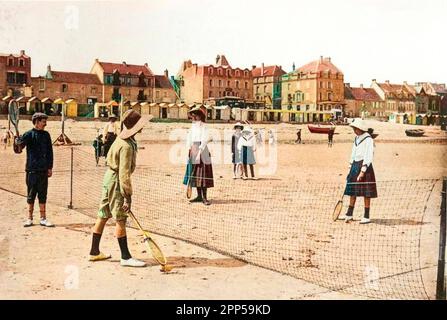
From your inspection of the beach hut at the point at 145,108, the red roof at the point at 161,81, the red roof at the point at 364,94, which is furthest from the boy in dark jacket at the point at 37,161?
the red roof at the point at 161,81

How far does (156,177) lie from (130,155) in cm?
970

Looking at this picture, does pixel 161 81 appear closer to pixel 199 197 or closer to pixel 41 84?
pixel 41 84

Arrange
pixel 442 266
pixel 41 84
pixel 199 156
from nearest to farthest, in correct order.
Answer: pixel 442 266 < pixel 199 156 < pixel 41 84

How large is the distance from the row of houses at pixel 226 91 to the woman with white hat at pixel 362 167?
16.4 m

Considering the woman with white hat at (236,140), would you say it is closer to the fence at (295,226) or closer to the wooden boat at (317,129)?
the fence at (295,226)

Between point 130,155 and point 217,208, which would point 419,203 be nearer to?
point 217,208

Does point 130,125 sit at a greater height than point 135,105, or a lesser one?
lesser

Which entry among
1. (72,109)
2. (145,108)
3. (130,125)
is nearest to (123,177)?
(130,125)

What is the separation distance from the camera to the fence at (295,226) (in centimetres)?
562

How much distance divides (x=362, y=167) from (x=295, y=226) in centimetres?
154

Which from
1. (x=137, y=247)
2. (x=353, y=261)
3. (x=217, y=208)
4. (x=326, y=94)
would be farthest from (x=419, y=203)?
(x=326, y=94)

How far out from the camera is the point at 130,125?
5.57 meters

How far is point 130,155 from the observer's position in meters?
5.51

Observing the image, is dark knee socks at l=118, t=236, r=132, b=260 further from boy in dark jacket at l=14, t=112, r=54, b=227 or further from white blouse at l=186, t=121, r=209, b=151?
white blouse at l=186, t=121, r=209, b=151
